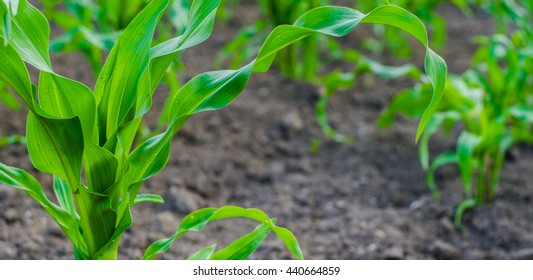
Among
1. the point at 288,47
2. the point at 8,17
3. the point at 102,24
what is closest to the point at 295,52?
the point at 288,47

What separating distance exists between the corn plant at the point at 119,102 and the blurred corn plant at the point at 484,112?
85cm

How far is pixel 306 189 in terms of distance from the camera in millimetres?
2295

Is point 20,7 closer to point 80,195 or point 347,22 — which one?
point 80,195

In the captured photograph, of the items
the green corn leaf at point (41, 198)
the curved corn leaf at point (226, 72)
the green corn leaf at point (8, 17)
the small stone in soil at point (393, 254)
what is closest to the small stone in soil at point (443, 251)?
the small stone in soil at point (393, 254)

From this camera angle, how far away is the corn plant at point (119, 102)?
120cm

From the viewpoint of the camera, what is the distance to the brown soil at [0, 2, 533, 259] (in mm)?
1943

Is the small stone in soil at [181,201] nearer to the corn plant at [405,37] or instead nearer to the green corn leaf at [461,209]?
the green corn leaf at [461,209]

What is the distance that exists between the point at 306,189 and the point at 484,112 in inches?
23.9

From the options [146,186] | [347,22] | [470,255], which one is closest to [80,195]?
[347,22]

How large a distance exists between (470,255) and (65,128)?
1220mm

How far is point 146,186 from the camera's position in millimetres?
2254

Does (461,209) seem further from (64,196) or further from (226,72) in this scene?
(64,196)

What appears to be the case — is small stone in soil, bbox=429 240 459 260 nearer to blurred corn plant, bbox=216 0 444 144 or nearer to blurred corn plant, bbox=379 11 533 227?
blurred corn plant, bbox=379 11 533 227

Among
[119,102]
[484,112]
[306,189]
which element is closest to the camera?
[119,102]
